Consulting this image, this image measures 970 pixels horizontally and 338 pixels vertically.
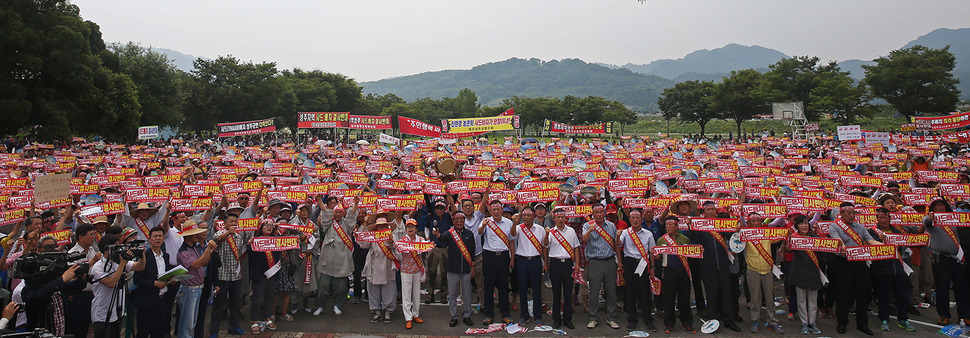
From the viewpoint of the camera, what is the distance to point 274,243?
7148 mm

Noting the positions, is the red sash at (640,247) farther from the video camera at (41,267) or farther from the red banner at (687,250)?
the video camera at (41,267)

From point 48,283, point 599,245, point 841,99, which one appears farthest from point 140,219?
point 841,99

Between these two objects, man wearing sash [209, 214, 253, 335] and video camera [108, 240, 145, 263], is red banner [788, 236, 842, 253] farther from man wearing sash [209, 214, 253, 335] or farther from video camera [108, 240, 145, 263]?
video camera [108, 240, 145, 263]

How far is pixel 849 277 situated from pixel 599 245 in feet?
11.1

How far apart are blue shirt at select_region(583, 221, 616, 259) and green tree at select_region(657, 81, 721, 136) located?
177 feet

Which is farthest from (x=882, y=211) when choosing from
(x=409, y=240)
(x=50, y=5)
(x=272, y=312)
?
(x=50, y=5)

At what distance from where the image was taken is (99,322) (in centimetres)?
596

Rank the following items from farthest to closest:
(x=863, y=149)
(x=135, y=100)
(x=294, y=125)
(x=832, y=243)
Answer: (x=294, y=125) → (x=135, y=100) → (x=863, y=149) → (x=832, y=243)

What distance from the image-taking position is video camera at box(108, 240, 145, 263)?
18.0ft

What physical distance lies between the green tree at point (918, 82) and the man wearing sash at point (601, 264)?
48.4 m

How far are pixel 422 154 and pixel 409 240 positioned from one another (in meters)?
13.5

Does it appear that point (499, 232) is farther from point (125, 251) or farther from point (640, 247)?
point (125, 251)

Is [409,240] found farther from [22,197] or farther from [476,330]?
[22,197]

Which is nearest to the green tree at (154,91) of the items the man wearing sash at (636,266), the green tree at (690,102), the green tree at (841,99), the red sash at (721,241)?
the man wearing sash at (636,266)
